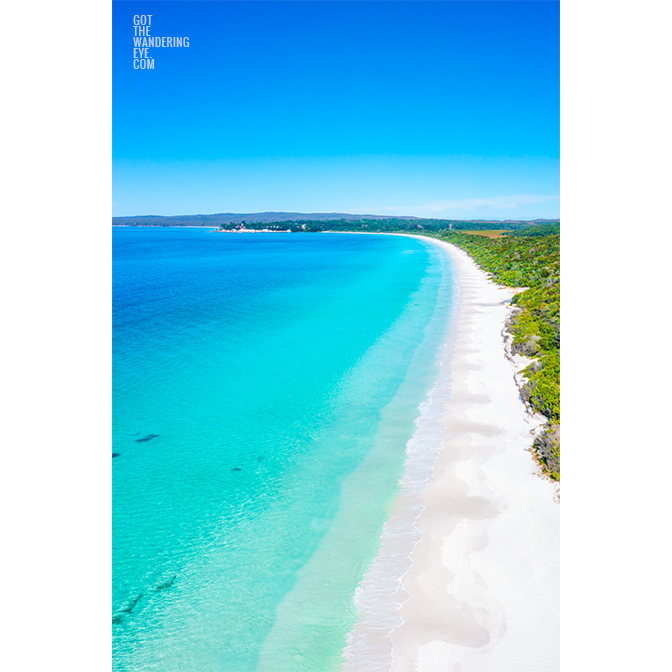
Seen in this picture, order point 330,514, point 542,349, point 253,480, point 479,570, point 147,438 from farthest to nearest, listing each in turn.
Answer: point 542,349, point 147,438, point 253,480, point 330,514, point 479,570

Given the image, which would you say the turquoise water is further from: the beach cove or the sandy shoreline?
the sandy shoreline

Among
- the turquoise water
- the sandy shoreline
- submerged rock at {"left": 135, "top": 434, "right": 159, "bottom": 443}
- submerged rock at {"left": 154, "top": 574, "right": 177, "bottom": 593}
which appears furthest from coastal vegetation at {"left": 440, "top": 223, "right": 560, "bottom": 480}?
submerged rock at {"left": 135, "top": 434, "right": 159, "bottom": 443}

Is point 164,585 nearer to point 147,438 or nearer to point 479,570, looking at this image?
point 479,570

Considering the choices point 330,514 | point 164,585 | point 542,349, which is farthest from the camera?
point 542,349

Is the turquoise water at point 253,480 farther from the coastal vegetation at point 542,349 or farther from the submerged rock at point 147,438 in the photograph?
the coastal vegetation at point 542,349

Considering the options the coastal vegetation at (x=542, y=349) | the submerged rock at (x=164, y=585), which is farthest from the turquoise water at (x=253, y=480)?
the coastal vegetation at (x=542, y=349)

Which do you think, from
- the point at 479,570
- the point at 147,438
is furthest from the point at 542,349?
the point at 147,438

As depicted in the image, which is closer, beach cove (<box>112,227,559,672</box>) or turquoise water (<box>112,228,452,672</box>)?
beach cove (<box>112,227,559,672</box>)
